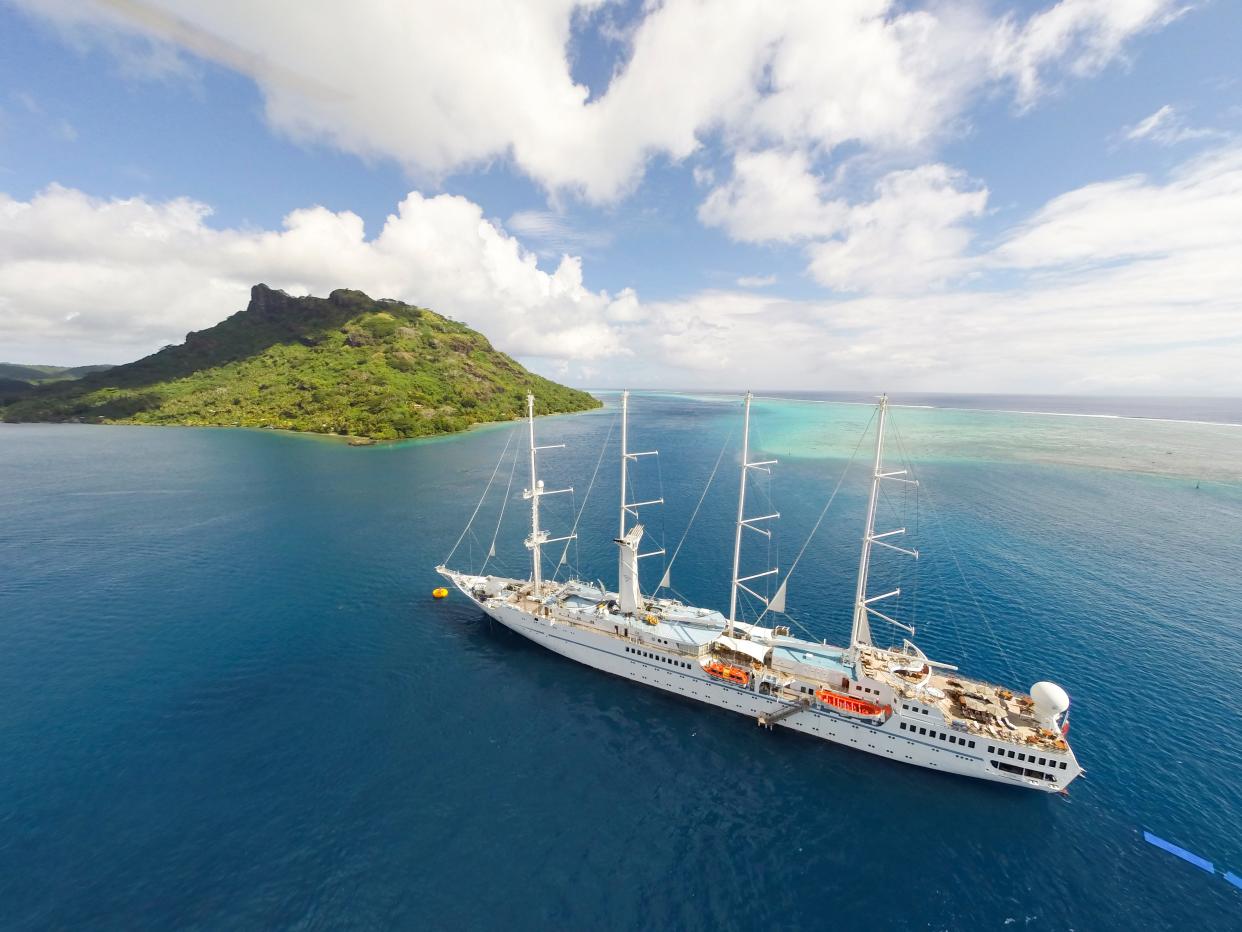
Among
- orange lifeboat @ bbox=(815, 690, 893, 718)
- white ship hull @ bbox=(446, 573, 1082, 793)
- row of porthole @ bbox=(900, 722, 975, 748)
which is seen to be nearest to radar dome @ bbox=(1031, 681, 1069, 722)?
white ship hull @ bbox=(446, 573, 1082, 793)

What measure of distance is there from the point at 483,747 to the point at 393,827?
703cm

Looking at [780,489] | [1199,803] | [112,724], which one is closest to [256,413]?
[112,724]

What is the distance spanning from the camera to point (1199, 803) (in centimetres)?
2950

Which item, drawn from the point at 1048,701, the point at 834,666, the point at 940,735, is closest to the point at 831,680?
the point at 834,666

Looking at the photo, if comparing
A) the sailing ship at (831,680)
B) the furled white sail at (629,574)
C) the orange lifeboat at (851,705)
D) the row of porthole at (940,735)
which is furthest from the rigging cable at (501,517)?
the row of porthole at (940,735)

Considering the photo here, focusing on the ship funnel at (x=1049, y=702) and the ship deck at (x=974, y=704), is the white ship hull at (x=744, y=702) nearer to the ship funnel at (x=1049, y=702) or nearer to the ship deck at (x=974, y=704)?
the ship deck at (x=974, y=704)

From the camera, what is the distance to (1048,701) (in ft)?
99.5

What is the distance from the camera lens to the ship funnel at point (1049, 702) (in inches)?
1184

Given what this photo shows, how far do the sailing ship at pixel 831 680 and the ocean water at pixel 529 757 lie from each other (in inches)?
68.2

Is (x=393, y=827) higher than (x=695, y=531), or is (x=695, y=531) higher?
(x=695, y=531)

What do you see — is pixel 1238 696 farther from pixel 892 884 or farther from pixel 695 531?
pixel 695 531

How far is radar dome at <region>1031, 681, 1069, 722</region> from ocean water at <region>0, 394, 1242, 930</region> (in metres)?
5.64

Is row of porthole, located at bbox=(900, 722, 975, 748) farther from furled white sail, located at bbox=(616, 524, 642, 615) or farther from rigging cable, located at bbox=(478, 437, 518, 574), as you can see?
rigging cable, located at bbox=(478, 437, 518, 574)

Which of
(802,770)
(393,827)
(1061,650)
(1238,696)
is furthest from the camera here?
(1061,650)
